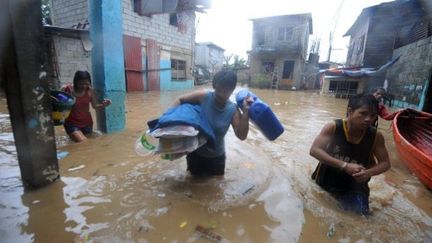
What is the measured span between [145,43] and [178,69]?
3.33 meters

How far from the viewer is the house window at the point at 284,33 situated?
20.7 m

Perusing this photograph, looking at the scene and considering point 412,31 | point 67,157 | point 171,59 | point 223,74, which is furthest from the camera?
point 171,59

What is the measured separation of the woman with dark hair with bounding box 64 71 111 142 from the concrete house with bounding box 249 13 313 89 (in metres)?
19.2

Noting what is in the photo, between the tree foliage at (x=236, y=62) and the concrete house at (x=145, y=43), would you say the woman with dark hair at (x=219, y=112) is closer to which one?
the concrete house at (x=145, y=43)

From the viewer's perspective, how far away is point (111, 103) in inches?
165

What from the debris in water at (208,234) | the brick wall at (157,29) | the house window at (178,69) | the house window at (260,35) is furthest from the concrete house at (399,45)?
the house window at (178,69)

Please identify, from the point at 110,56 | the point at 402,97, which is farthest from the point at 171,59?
the point at 402,97

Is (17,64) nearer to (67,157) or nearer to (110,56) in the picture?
(67,157)

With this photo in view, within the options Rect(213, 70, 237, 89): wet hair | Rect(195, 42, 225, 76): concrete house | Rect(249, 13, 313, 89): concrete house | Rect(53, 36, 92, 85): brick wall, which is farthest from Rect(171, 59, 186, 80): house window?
Rect(213, 70, 237, 89): wet hair

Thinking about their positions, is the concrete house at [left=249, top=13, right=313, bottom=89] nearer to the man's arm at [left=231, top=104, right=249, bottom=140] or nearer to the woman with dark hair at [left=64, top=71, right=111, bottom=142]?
the woman with dark hair at [left=64, top=71, right=111, bottom=142]

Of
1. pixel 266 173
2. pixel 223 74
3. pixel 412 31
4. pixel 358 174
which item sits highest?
pixel 412 31

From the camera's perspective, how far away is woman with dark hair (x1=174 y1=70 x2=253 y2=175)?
2344 mm

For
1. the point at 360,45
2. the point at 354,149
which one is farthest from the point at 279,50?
the point at 354,149

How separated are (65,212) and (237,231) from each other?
1437 mm
